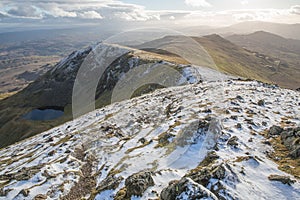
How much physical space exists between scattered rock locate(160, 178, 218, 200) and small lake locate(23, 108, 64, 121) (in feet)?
351

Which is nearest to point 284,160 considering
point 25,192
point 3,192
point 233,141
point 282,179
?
point 282,179

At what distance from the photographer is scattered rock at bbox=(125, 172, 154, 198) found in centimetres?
1791

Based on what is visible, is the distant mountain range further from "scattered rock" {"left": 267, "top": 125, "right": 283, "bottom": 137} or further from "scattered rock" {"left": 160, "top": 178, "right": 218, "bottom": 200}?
"scattered rock" {"left": 160, "top": 178, "right": 218, "bottom": 200}

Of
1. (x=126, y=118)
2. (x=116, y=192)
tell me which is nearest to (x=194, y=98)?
(x=126, y=118)

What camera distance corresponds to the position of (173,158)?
23859 mm

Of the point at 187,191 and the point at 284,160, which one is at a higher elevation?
the point at 187,191

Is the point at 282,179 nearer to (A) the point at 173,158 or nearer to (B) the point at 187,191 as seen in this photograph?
(B) the point at 187,191

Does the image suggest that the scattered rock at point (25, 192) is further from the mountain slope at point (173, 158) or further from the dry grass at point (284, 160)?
the dry grass at point (284, 160)

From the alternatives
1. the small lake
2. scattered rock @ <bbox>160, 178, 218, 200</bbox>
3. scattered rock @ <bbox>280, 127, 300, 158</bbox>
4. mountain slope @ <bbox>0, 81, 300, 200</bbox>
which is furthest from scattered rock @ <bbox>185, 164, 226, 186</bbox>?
the small lake

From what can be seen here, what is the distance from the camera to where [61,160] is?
2934 cm

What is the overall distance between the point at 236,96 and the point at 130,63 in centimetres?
7370

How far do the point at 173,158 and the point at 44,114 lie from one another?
10853 centimetres

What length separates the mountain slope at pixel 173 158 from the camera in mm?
16500

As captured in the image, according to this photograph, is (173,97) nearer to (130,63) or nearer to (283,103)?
(283,103)
